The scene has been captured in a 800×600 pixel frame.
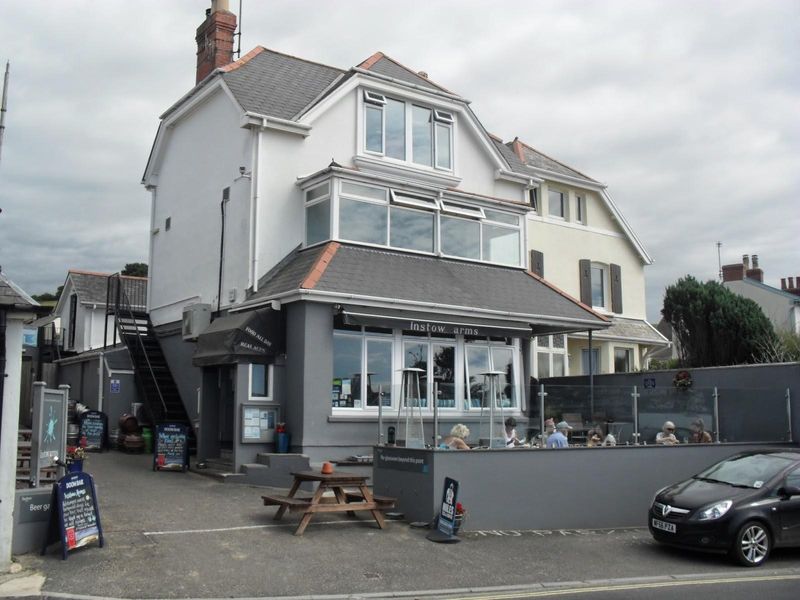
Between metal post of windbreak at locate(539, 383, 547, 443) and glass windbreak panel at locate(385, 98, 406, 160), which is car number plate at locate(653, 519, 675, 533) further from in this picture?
glass windbreak panel at locate(385, 98, 406, 160)

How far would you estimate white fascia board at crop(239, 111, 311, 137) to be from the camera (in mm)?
19141

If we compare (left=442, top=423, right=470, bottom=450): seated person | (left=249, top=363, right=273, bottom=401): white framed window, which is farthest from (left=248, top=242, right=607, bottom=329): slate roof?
(left=442, top=423, right=470, bottom=450): seated person

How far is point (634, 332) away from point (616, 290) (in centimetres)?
175

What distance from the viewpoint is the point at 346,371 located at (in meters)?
18.1

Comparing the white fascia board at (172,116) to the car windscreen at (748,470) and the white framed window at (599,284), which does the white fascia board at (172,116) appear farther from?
the white framed window at (599,284)

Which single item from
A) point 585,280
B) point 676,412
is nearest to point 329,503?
point 676,412

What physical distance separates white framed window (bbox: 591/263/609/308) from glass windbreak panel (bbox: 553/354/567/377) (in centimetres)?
322

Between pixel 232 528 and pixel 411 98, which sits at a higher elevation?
pixel 411 98

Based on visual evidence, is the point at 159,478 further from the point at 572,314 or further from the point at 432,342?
the point at 572,314

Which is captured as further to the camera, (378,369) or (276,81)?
(276,81)

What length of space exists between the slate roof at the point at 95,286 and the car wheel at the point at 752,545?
2861 cm

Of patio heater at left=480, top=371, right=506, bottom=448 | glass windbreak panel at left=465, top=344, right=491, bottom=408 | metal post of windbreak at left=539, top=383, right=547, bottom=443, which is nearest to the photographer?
patio heater at left=480, top=371, right=506, bottom=448

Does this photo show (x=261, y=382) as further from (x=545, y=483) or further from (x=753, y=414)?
(x=753, y=414)

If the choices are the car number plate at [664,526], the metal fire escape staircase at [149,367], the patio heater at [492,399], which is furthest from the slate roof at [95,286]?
the car number plate at [664,526]
